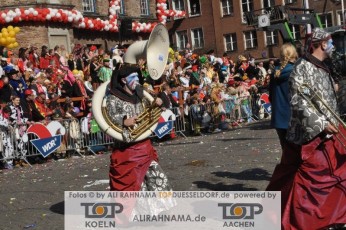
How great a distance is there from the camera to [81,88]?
63.7 ft

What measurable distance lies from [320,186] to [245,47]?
1945 inches

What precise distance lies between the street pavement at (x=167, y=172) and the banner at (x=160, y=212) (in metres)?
0.70

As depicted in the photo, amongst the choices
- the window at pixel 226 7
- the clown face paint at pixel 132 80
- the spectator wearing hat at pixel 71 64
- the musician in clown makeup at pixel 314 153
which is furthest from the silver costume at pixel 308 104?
the window at pixel 226 7

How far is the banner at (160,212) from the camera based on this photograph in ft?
24.3

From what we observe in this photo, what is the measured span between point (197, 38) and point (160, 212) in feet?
165

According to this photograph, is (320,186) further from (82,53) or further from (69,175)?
(82,53)

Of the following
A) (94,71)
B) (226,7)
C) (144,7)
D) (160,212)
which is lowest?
(160,212)

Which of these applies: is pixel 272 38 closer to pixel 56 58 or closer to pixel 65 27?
pixel 65 27

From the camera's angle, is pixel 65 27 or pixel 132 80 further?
pixel 65 27

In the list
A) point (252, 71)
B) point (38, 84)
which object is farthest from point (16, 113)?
point (252, 71)

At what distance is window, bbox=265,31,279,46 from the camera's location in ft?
175

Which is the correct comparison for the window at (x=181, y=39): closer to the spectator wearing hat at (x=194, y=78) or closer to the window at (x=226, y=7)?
the window at (x=226, y=7)

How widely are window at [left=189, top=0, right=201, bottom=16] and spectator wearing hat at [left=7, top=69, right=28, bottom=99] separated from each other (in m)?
40.4

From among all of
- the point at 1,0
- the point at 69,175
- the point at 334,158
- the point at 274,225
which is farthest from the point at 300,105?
the point at 1,0
